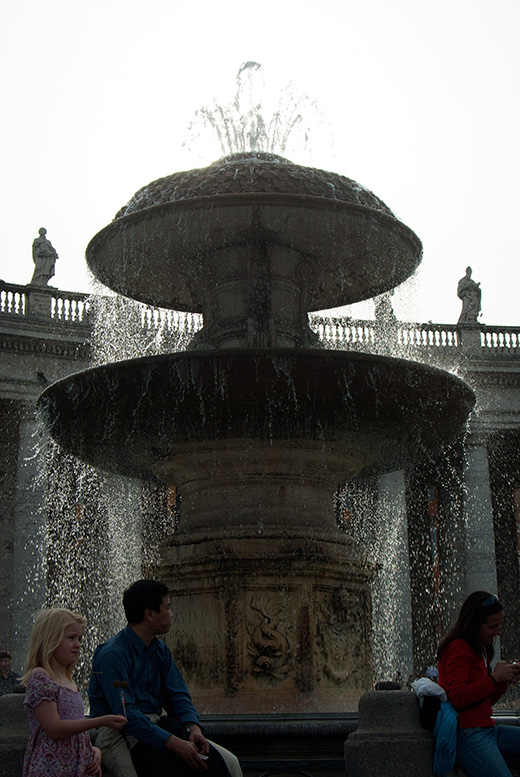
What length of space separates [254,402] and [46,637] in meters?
4.30

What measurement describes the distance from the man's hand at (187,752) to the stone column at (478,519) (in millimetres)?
25826

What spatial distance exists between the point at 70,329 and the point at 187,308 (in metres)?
16.0

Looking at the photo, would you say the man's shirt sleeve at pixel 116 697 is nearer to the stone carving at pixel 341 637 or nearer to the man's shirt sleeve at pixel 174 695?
the man's shirt sleeve at pixel 174 695

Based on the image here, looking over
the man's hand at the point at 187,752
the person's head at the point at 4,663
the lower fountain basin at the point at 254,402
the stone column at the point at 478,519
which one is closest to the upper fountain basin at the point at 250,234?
the lower fountain basin at the point at 254,402

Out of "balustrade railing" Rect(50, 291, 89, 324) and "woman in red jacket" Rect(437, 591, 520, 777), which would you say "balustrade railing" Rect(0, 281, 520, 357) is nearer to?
"balustrade railing" Rect(50, 291, 89, 324)

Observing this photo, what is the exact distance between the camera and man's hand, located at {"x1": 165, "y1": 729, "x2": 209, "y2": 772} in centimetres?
502

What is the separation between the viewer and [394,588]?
98.1 ft

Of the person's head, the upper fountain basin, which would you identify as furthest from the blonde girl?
the person's head

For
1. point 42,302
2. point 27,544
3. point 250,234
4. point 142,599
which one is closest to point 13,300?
point 42,302

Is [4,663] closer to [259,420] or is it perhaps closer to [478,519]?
[259,420]

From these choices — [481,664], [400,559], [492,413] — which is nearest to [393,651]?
[400,559]

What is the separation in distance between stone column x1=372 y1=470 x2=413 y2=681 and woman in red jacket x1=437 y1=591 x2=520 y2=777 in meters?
22.6

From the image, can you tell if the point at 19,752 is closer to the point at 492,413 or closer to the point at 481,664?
the point at 481,664

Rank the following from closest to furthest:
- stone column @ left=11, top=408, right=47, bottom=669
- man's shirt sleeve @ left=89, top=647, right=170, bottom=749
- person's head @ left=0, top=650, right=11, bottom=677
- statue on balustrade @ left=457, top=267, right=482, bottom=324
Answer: man's shirt sleeve @ left=89, top=647, right=170, bottom=749, person's head @ left=0, top=650, right=11, bottom=677, stone column @ left=11, top=408, right=47, bottom=669, statue on balustrade @ left=457, top=267, right=482, bottom=324
